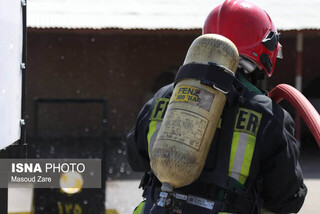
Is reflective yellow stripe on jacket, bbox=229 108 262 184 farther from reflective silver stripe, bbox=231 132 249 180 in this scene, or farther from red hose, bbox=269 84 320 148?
red hose, bbox=269 84 320 148

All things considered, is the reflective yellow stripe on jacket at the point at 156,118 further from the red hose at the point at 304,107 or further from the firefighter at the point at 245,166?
the red hose at the point at 304,107

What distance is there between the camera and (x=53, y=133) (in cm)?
1428

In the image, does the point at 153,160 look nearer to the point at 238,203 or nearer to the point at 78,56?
the point at 238,203

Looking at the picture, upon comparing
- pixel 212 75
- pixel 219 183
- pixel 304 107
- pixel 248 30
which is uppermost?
pixel 248 30

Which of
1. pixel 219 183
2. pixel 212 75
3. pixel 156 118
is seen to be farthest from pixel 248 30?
pixel 219 183

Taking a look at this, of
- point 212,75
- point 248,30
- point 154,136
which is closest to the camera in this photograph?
point 212,75

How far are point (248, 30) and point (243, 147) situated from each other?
0.53 metres

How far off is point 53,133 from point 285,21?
550 centimetres

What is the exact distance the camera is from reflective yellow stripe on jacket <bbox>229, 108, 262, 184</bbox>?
241cm

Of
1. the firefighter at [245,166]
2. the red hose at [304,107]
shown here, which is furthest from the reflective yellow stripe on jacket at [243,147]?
the red hose at [304,107]

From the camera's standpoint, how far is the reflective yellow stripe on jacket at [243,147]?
241 cm

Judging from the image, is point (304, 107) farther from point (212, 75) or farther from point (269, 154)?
point (212, 75)

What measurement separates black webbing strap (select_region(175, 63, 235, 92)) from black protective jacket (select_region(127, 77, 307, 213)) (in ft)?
0.37

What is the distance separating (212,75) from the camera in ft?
7.84
